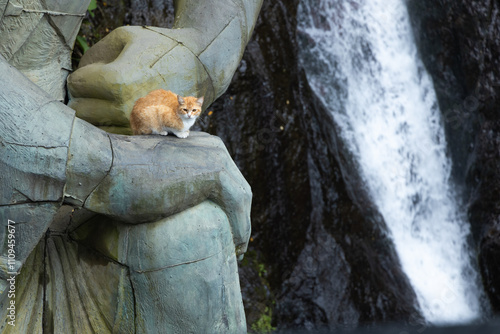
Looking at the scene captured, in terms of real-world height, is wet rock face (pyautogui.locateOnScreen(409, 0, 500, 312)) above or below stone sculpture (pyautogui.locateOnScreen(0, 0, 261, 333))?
above

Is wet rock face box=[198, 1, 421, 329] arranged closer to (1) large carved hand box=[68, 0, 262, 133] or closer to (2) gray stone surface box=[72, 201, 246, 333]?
(1) large carved hand box=[68, 0, 262, 133]

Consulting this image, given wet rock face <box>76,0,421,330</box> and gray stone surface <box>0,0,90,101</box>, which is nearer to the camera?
gray stone surface <box>0,0,90,101</box>

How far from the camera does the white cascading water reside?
789 centimetres

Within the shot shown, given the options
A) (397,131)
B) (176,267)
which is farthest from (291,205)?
(176,267)

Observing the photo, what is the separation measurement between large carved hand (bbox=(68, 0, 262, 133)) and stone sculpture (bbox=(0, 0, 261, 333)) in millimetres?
12

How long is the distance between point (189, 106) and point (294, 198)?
15.3 ft

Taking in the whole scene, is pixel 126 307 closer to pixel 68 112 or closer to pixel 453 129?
pixel 68 112

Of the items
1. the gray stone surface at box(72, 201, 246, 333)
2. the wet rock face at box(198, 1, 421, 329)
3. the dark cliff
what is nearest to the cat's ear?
the gray stone surface at box(72, 201, 246, 333)

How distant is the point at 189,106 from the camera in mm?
2662

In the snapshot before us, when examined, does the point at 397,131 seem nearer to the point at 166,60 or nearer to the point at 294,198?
the point at 294,198

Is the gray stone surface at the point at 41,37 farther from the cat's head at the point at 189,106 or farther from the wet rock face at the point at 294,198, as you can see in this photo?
the wet rock face at the point at 294,198

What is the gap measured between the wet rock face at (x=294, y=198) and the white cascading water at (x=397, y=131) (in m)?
0.45

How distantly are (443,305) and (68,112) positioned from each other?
21.8 ft

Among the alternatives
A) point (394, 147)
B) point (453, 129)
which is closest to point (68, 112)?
point (394, 147)
